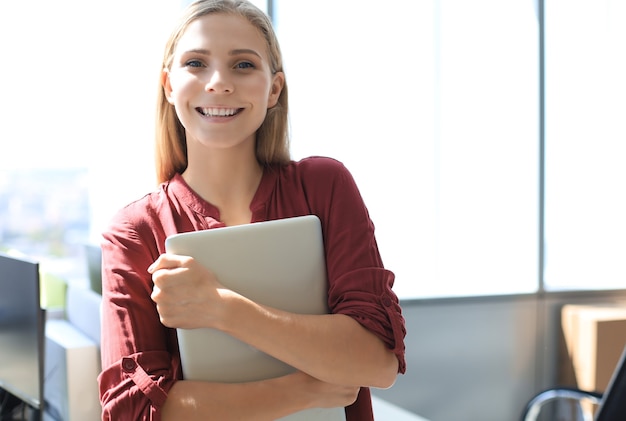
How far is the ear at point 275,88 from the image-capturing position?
143 cm

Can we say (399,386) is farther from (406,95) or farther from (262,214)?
(262,214)

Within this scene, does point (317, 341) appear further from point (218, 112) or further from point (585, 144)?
point (585, 144)

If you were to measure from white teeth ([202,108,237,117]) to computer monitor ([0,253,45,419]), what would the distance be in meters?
0.86

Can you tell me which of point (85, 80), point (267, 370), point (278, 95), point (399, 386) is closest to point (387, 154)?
point (399, 386)

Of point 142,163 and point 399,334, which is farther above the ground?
point 142,163

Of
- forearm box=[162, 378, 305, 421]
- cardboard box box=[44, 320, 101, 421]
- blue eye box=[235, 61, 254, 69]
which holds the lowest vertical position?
cardboard box box=[44, 320, 101, 421]

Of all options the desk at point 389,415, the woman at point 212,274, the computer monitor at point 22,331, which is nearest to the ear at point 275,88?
the woman at point 212,274

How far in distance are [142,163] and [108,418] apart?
221 cm

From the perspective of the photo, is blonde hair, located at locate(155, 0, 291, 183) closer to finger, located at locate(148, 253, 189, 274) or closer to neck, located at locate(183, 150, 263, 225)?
neck, located at locate(183, 150, 263, 225)

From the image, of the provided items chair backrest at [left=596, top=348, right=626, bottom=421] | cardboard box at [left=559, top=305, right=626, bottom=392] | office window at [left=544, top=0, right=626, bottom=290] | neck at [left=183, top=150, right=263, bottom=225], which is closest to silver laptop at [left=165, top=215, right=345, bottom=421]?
neck at [left=183, top=150, right=263, bottom=225]

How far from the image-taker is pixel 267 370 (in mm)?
1247

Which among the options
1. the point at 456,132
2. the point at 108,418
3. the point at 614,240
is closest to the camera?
the point at 108,418

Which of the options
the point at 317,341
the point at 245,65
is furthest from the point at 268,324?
the point at 245,65

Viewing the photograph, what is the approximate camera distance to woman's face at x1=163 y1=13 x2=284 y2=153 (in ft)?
4.30
